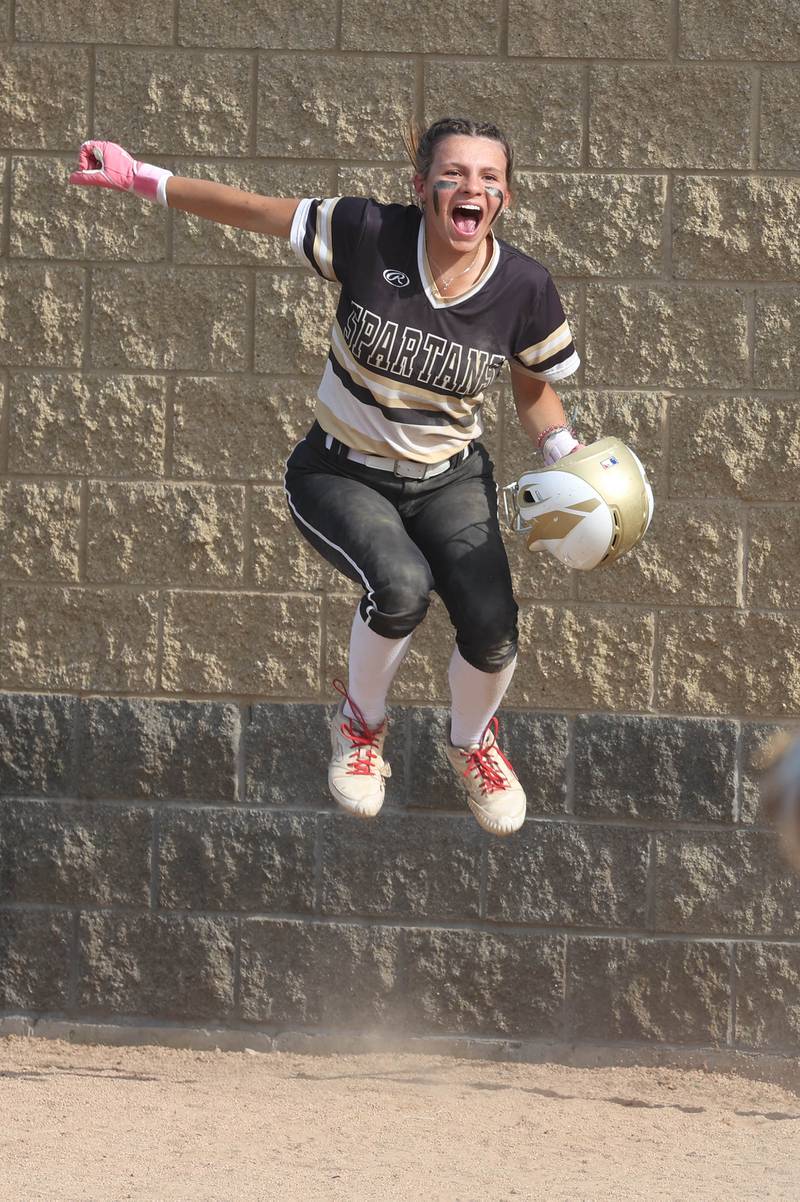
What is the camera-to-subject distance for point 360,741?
16.6 ft

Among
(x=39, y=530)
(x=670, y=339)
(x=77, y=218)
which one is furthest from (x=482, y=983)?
(x=77, y=218)

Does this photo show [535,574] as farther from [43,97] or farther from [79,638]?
[43,97]

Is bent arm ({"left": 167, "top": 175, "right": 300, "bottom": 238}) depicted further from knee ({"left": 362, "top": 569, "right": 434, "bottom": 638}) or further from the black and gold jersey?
knee ({"left": 362, "top": 569, "right": 434, "bottom": 638})

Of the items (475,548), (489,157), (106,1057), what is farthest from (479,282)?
(106,1057)

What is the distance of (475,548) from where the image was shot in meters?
4.79

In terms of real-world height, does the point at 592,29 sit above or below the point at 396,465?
above

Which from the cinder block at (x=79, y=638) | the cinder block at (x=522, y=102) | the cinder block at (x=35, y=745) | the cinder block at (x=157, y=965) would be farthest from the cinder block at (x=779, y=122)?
the cinder block at (x=157, y=965)

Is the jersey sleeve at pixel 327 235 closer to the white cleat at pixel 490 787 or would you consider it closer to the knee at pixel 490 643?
the knee at pixel 490 643

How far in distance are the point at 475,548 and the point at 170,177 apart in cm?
136

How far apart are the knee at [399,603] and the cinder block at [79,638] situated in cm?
222

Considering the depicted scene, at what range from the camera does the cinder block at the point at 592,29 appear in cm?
645

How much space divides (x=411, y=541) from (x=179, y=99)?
8.82ft

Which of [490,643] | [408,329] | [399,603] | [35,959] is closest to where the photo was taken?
[399,603]

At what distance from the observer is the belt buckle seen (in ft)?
15.9
